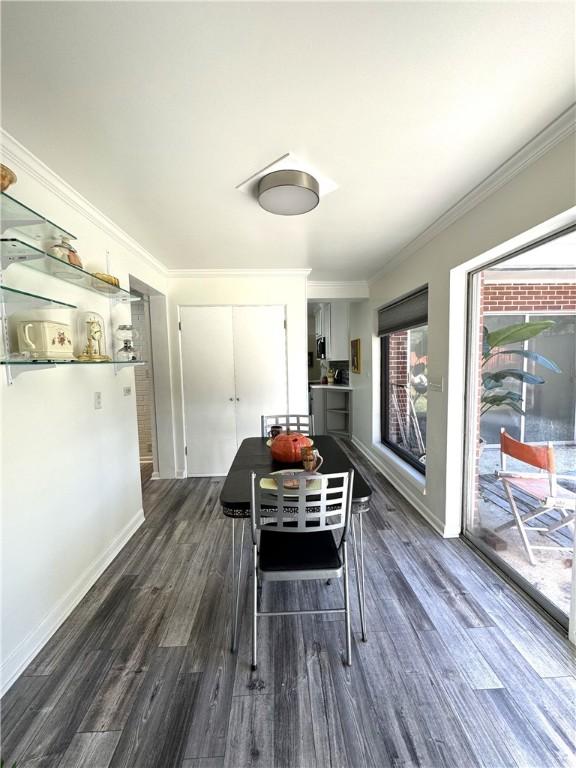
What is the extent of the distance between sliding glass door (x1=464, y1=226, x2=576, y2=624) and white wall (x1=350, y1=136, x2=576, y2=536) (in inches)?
4.9

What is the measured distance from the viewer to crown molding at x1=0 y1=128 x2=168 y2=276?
1430mm

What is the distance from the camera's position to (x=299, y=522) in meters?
1.34

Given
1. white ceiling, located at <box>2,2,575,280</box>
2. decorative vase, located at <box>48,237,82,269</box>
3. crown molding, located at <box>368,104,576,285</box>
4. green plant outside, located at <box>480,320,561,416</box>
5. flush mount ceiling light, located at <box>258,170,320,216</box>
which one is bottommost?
green plant outside, located at <box>480,320,561,416</box>

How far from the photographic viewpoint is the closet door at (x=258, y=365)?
3594 mm

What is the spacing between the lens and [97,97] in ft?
3.89

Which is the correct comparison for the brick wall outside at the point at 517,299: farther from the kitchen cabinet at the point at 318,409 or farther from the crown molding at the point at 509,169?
the kitchen cabinet at the point at 318,409

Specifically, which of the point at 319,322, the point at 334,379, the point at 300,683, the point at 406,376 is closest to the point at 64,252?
the point at 300,683

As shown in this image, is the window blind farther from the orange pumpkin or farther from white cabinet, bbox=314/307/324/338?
white cabinet, bbox=314/307/324/338

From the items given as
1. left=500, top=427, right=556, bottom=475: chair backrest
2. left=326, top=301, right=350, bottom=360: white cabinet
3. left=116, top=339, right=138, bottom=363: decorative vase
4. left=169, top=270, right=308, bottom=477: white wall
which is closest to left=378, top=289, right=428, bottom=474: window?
left=500, top=427, right=556, bottom=475: chair backrest

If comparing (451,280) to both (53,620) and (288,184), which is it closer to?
(288,184)

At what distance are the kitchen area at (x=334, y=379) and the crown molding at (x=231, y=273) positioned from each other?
6.50 ft

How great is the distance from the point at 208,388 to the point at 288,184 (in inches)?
98.8

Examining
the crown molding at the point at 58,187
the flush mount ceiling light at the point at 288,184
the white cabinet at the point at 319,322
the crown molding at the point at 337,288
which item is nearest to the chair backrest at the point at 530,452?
the flush mount ceiling light at the point at 288,184

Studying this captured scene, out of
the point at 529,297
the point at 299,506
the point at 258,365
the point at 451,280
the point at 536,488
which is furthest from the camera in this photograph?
the point at 258,365
